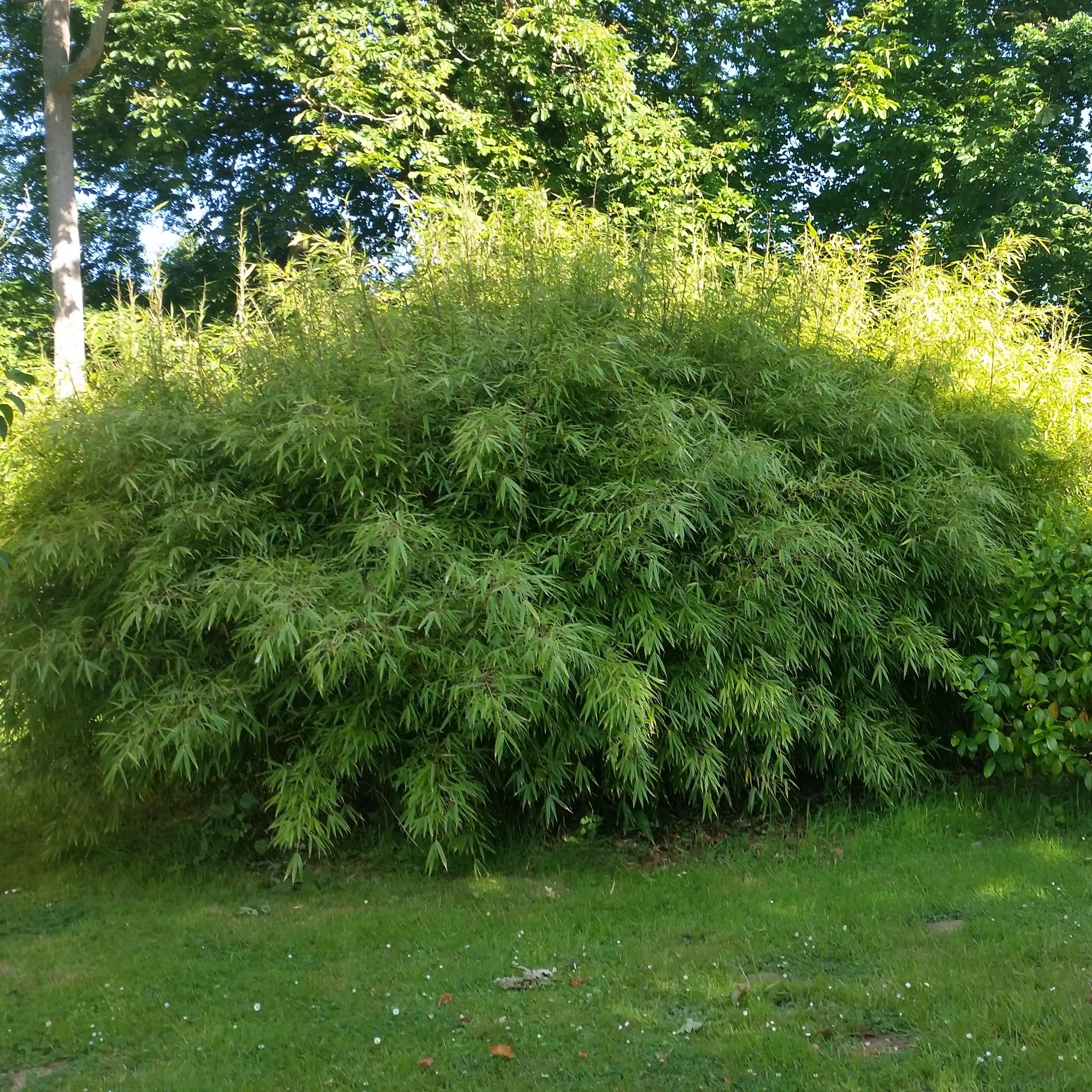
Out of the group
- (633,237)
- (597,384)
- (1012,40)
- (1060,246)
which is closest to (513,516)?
(597,384)

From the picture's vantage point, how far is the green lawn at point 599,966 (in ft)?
8.74

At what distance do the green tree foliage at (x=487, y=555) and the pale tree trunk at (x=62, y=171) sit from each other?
2.70 metres

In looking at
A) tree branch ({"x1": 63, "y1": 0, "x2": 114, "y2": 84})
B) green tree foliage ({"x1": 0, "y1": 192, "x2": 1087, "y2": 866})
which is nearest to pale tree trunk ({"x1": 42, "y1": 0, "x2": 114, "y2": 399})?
tree branch ({"x1": 63, "y1": 0, "x2": 114, "y2": 84})

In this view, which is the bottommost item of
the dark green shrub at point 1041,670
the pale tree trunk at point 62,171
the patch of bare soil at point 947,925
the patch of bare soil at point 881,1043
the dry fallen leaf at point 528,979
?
the dry fallen leaf at point 528,979

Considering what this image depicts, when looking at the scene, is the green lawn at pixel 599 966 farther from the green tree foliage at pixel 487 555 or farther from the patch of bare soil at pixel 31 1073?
the green tree foliage at pixel 487 555

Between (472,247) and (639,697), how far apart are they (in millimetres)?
2537

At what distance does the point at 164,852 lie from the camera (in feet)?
14.9

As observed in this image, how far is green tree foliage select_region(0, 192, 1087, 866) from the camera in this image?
13.2 ft

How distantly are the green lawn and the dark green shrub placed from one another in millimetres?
328

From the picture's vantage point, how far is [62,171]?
7523 millimetres

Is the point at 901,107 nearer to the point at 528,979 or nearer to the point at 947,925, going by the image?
the point at 947,925

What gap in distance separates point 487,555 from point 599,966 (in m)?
1.69

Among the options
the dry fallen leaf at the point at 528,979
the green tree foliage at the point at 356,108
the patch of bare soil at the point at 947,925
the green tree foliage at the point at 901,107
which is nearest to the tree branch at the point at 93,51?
the green tree foliage at the point at 356,108

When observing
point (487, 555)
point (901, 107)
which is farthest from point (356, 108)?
point (487, 555)
